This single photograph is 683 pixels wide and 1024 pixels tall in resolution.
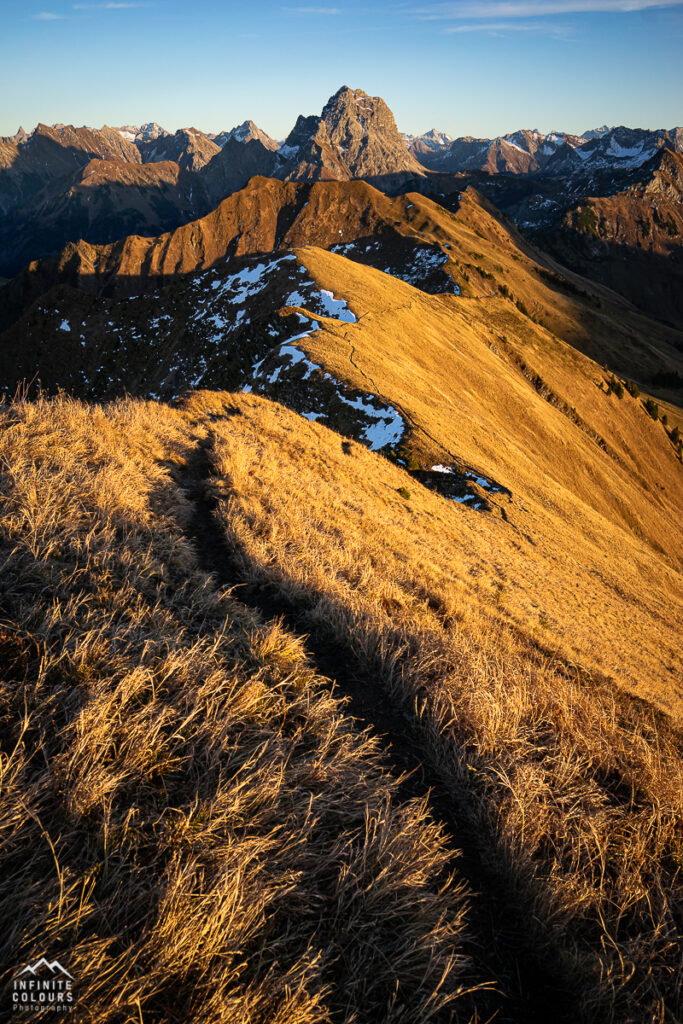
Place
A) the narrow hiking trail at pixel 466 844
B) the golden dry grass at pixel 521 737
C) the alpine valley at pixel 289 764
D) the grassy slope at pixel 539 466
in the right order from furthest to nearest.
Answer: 1. the grassy slope at pixel 539 466
2. the golden dry grass at pixel 521 737
3. the narrow hiking trail at pixel 466 844
4. the alpine valley at pixel 289 764

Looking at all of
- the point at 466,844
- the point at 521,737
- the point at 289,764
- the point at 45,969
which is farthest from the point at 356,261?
the point at 45,969

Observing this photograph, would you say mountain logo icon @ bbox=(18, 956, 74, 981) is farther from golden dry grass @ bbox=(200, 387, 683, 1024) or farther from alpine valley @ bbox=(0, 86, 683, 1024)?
golden dry grass @ bbox=(200, 387, 683, 1024)

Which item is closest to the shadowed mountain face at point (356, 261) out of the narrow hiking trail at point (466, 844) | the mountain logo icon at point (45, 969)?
the narrow hiking trail at point (466, 844)

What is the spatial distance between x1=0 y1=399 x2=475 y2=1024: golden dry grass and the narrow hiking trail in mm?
214

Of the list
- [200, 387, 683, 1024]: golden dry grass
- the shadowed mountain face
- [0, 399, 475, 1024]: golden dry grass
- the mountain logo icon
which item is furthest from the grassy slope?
the shadowed mountain face

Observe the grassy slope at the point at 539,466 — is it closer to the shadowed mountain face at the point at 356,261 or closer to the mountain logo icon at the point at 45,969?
the mountain logo icon at the point at 45,969

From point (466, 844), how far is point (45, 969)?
9.32ft

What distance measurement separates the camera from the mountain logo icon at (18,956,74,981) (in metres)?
2.02

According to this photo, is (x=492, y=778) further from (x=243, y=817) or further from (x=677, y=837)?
(x=243, y=817)

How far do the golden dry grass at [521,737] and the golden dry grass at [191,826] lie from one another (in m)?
0.79

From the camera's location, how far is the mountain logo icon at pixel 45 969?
2.02 meters

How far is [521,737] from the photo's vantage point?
4660mm

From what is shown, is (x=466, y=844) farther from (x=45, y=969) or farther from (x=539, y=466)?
(x=539, y=466)

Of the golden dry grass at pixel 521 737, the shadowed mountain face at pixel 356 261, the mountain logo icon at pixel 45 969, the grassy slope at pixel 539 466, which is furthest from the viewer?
the shadowed mountain face at pixel 356 261
